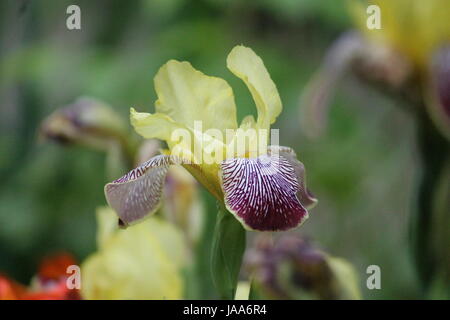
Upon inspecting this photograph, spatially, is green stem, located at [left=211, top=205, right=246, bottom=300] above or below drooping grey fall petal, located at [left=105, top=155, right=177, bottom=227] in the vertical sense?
below

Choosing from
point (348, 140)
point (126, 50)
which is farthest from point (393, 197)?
point (126, 50)

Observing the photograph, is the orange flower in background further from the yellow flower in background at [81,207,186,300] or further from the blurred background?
the blurred background

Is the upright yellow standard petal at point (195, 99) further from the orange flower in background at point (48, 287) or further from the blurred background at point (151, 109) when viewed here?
the blurred background at point (151, 109)

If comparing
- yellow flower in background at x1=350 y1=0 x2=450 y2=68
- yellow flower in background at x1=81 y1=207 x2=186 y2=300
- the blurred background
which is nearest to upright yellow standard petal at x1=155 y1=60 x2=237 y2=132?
yellow flower in background at x1=81 y1=207 x2=186 y2=300

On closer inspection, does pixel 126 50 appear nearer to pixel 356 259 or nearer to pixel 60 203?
pixel 60 203

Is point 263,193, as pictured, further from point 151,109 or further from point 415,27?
point 151,109

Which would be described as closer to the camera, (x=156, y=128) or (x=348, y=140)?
(x=156, y=128)
